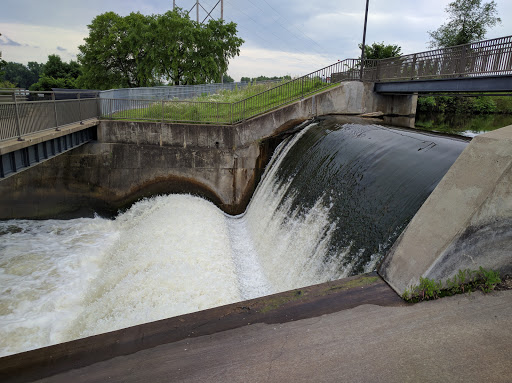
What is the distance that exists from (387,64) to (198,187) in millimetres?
10501

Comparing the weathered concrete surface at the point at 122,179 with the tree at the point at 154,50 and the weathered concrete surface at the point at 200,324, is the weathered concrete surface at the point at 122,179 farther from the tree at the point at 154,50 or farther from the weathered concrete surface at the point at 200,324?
the tree at the point at 154,50

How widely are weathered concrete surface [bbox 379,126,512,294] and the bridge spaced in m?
7.35

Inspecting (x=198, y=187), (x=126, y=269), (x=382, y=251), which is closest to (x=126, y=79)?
(x=198, y=187)

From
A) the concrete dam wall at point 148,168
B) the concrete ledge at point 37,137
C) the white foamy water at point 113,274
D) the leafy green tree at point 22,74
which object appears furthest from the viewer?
the leafy green tree at point 22,74

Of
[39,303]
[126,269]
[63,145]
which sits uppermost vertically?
[63,145]

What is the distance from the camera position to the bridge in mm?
9461

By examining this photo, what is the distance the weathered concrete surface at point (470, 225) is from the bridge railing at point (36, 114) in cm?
894

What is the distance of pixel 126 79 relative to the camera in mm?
38969

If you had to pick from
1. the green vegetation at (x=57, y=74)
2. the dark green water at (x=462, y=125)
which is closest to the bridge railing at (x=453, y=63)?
the dark green water at (x=462, y=125)

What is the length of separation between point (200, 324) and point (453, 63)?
12797 mm

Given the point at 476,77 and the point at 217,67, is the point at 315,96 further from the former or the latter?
the point at 217,67

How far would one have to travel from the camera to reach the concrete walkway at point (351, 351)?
3264 millimetres

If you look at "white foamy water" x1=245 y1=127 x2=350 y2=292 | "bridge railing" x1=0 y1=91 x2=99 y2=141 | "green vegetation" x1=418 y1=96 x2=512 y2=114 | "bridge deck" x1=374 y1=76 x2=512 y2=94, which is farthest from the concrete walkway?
"green vegetation" x1=418 y1=96 x2=512 y2=114

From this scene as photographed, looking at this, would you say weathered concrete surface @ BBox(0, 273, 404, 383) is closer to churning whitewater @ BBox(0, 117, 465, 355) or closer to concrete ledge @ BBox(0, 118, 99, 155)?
churning whitewater @ BBox(0, 117, 465, 355)
